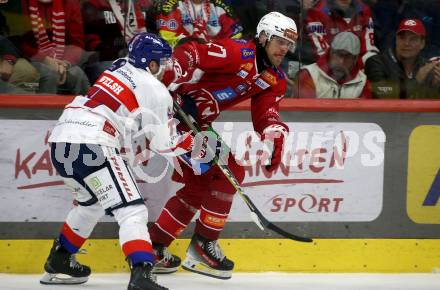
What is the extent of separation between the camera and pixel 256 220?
514 centimetres

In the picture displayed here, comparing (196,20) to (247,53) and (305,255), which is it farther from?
(305,255)

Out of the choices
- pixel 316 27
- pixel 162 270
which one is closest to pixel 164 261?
pixel 162 270

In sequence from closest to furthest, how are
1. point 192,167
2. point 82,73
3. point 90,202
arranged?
point 90,202
point 192,167
point 82,73

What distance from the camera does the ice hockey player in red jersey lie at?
5.11 meters

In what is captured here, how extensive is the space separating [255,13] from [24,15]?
1333mm

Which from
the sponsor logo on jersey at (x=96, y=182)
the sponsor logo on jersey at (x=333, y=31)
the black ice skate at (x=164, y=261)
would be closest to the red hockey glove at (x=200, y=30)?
the sponsor logo on jersey at (x=333, y=31)

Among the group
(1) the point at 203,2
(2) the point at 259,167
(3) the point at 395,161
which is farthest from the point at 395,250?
(1) the point at 203,2

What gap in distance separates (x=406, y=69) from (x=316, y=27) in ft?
2.01

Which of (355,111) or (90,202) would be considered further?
(355,111)

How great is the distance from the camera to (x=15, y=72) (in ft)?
17.5

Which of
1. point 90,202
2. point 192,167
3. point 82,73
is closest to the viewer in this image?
point 90,202

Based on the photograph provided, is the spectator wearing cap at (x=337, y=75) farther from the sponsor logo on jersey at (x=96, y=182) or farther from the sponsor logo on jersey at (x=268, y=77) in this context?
the sponsor logo on jersey at (x=96, y=182)

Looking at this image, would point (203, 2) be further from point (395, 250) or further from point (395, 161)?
point (395, 250)

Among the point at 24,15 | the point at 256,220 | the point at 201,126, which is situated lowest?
the point at 256,220
